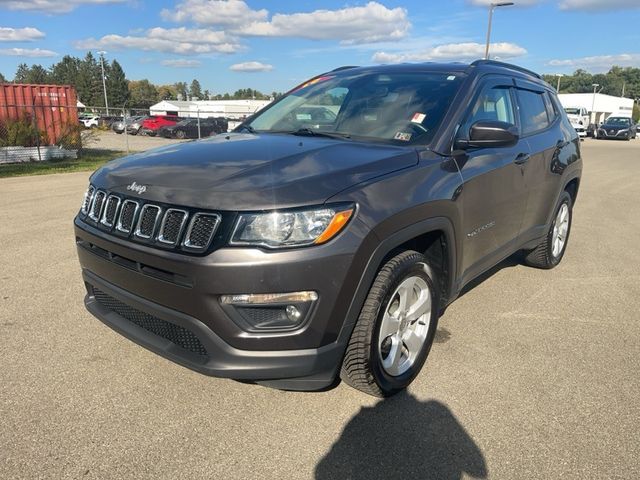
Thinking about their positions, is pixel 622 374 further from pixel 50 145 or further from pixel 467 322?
pixel 50 145

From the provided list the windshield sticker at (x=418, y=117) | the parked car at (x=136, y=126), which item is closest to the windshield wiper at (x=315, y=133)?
the windshield sticker at (x=418, y=117)

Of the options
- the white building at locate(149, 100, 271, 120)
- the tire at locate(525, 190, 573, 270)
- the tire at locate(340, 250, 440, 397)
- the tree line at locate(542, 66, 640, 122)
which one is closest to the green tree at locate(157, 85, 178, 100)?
the white building at locate(149, 100, 271, 120)

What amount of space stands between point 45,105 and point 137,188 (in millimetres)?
17853

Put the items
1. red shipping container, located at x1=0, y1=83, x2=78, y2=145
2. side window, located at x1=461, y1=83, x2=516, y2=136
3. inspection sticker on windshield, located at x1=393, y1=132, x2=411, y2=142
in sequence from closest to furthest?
inspection sticker on windshield, located at x1=393, y1=132, x2=411, y2=142 → side window, located at x1=461, y1=83, x2=516, y2=136 → red shipping container, located at x1=0, y1=83, x2=78, y2=145

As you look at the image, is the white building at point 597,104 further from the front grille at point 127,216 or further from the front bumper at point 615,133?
the front grille at point 127,216

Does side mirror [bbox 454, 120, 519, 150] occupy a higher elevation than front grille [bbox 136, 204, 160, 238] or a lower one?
higher

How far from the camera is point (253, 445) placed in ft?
8.50

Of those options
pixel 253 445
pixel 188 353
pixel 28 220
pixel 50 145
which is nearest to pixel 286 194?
pixel 188 353

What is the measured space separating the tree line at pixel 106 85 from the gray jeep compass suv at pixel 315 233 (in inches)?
4023

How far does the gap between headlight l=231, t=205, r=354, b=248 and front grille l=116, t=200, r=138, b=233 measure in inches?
26.0

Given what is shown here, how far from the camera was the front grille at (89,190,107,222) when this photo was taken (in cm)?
297

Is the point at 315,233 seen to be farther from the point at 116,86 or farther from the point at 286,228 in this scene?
the point at 116,86

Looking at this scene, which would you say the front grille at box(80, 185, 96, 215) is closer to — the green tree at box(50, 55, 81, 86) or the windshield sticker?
the windshield sticker

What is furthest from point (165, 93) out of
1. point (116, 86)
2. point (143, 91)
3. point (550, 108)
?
point (550, 108)
